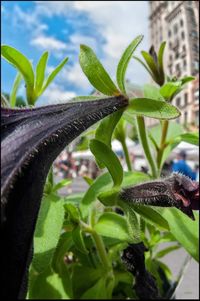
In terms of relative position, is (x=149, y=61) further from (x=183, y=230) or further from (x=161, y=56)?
(x=183, y=230)

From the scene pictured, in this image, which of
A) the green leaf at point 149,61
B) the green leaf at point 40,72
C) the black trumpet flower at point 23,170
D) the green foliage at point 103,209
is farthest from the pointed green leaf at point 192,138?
the black trumpet flower at point 23,170

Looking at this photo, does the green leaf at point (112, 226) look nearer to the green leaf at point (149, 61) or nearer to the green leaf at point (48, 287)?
the green leaf at point (48, 287)

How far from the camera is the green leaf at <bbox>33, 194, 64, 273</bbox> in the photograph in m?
0.31

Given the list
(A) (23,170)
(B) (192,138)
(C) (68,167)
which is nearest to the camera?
(A) (23,170)

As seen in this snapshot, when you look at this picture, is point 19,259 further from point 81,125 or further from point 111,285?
point 111,285

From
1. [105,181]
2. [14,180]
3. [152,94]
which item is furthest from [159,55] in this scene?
[14,180]

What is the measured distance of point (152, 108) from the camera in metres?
0.28

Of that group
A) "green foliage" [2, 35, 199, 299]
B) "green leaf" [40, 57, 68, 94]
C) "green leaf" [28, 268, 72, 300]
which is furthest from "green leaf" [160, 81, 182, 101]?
"green leaf" [28, 268, 72, 300]

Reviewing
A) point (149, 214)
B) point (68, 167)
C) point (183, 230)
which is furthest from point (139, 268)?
point (68, 167)

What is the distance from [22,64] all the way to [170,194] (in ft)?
0.86

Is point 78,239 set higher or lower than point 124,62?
lower

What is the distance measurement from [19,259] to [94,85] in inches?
6.3

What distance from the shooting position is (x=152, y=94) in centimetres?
46

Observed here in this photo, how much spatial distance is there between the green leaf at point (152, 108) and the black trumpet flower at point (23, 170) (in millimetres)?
83
